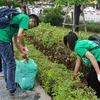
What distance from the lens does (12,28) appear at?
401cm

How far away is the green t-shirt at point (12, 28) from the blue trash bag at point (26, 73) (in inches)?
24.2

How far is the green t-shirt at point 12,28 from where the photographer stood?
3797 mm

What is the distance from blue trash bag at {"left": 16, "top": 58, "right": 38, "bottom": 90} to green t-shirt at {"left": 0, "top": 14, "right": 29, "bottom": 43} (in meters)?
0.61

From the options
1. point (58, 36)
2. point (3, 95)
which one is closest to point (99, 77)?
point (3, 95)

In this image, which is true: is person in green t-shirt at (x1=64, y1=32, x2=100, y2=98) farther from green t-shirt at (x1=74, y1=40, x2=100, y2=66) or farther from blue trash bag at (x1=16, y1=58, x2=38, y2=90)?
blue trash bag at (x1=16, y1=58, x2=38, y2=90)

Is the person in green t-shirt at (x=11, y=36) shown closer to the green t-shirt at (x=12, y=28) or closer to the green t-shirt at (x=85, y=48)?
the green t-shirt at (x=12, y=28)

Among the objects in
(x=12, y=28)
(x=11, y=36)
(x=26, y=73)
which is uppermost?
(x=12, y=28)

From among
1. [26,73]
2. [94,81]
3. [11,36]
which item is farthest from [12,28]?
[94,81]

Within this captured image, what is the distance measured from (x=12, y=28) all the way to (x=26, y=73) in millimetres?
834

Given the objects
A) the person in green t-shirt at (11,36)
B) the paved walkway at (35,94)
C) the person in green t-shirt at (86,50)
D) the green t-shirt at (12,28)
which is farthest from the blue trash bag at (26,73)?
the person in green t-shirt at (86,50)

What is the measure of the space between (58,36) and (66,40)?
1.84 metres

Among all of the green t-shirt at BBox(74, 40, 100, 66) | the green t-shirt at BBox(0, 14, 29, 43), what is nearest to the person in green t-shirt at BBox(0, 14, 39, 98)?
the green t-shirt at BBox(0, 14, 29, 43)

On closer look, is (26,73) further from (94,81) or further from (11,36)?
(94,81)

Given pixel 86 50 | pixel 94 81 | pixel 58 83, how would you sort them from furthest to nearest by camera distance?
1. pixel 94 81
2. pixel 58 83
3. pixel 86 50
